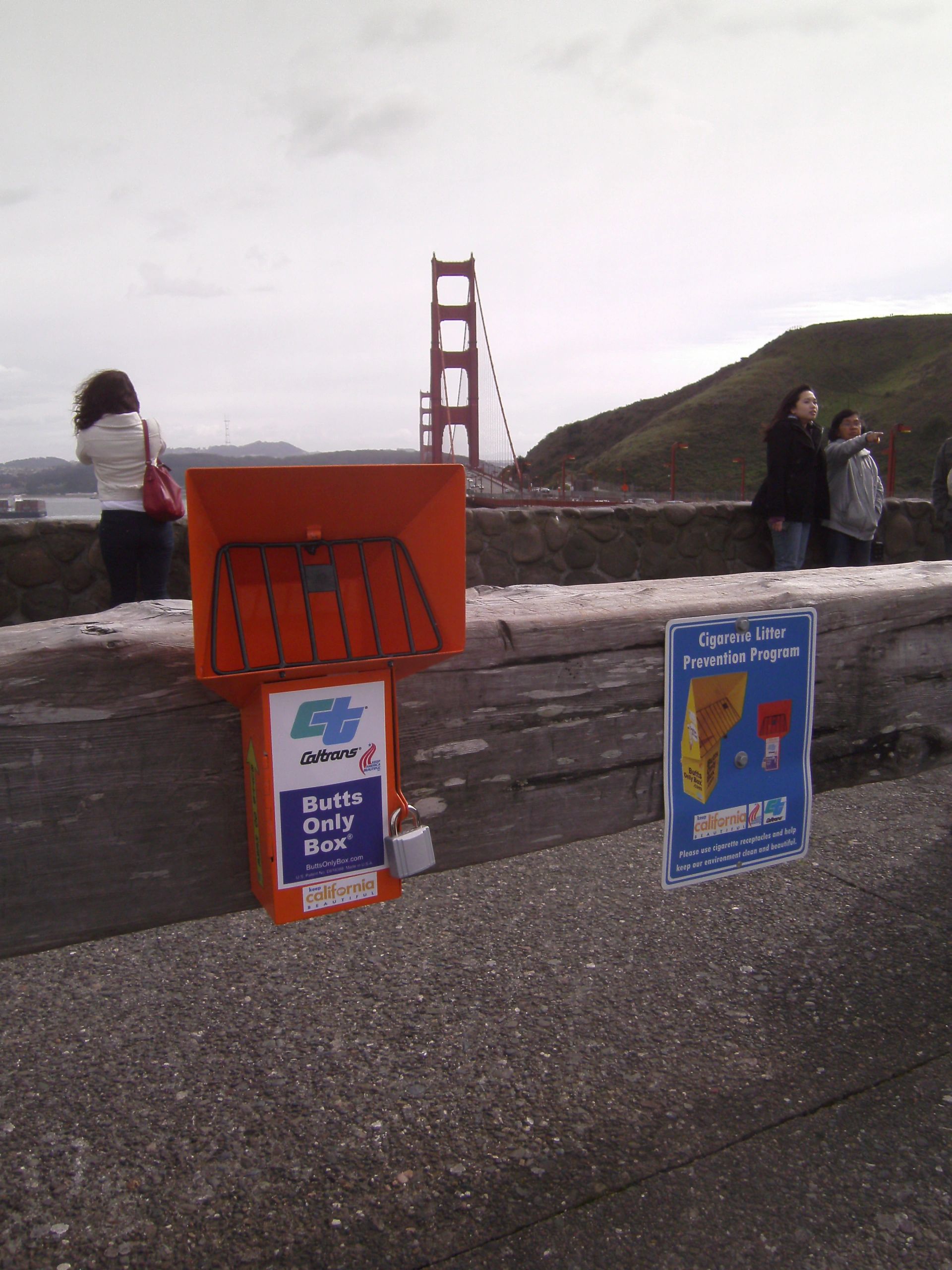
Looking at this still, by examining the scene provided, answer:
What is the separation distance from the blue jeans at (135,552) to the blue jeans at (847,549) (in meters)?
4.06

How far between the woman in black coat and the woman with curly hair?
349 cm

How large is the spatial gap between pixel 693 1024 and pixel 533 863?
933 millimetres

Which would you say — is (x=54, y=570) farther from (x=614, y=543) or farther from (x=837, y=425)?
(x=837, y=425)

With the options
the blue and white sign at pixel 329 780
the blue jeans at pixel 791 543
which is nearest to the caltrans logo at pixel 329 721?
the blue and white sign at pixel 329 780

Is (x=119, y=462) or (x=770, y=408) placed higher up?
(x=770, y=408)

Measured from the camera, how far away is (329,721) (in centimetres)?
117

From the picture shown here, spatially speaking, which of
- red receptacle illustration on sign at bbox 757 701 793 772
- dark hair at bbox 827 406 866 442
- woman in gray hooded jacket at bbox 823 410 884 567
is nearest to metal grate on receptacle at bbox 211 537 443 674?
red receptacle illustration on sign at bbox 757 701 793 772

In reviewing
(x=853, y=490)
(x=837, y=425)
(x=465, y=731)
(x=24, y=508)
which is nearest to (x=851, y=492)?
(x=853, y=490)

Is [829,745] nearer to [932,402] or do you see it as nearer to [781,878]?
[781,878]

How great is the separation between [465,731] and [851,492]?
197 inches

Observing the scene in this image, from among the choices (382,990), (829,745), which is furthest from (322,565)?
(382,990)

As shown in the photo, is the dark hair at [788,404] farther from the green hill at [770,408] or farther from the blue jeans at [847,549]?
the green hill at [770,408]

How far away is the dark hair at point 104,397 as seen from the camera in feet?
13.3

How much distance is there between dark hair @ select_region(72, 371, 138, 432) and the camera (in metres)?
4.04
